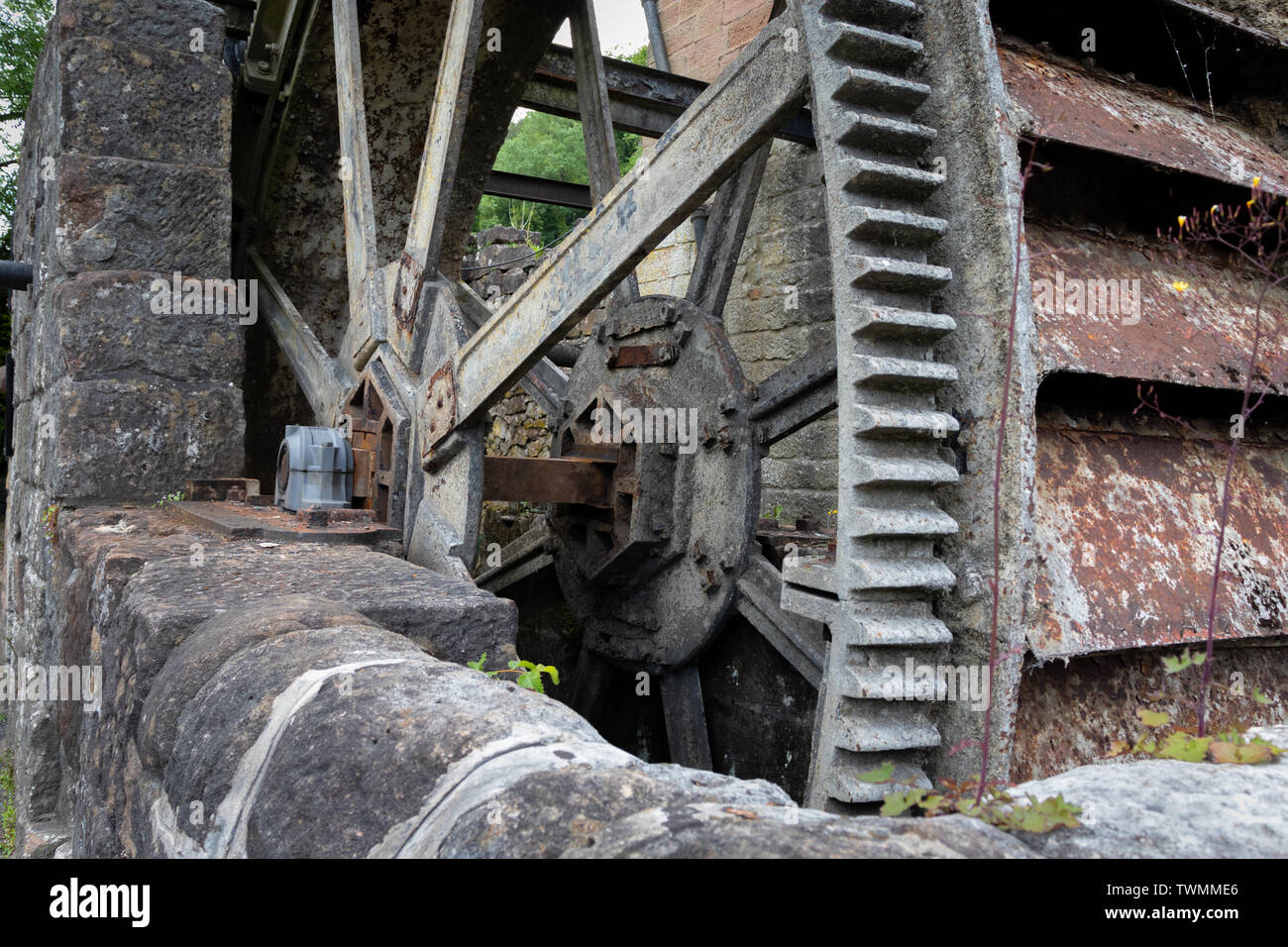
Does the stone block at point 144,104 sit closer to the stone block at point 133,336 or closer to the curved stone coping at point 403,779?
the stone block at point 133,336

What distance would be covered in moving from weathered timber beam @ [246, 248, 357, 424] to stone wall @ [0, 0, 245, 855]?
1.26 feet

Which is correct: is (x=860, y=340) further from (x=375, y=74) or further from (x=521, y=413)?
(x=521, y=413)

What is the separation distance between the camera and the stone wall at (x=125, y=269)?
3443mm

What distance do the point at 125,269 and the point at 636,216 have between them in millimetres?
2063

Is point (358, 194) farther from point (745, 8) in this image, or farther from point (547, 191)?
point (547, 191)

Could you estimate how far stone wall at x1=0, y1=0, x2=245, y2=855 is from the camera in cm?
344

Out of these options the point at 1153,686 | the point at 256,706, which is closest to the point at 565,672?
the point at 1153,686

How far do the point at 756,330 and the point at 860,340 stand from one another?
9.92 feet

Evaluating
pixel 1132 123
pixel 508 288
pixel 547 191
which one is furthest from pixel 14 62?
pixel 1132 123

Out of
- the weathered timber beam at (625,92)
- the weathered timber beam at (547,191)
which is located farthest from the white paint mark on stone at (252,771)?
the weathered timber beam at (547,191)

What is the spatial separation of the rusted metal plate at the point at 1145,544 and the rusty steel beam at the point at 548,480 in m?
1.68

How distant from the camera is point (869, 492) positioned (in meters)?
2.12

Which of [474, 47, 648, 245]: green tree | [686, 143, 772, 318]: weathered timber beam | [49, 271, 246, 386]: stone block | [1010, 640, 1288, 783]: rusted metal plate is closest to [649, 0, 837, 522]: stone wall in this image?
[686, 143, 772, 318]: weathered timber beam

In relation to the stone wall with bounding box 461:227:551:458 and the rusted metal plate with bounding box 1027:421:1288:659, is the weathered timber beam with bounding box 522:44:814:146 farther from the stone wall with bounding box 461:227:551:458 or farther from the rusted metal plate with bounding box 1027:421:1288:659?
the rusted metal plate with bounding box 1027:421:1288:659
